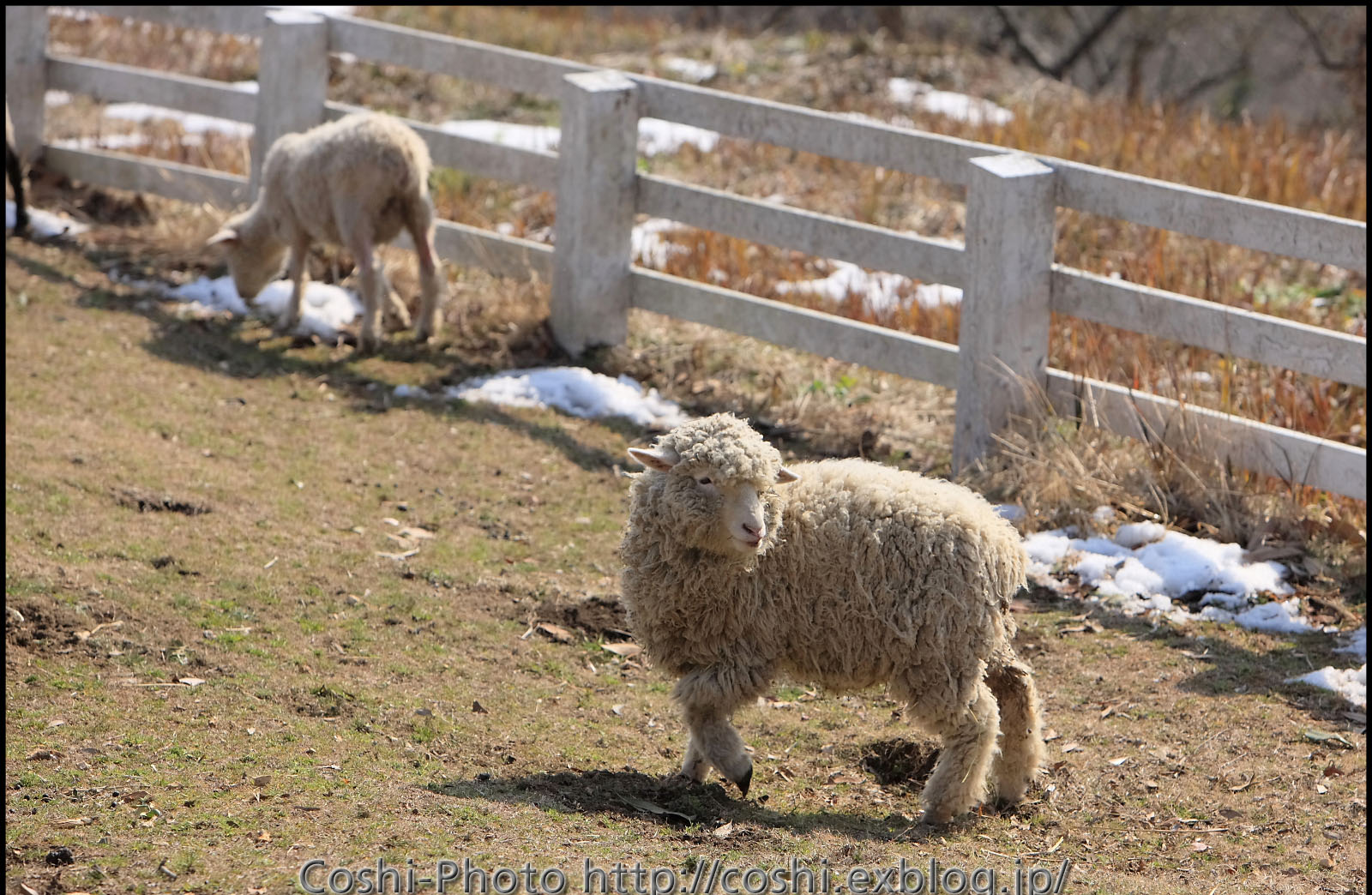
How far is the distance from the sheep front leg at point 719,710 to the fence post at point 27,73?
8.12 m

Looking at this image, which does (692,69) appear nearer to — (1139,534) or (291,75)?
(291,75)

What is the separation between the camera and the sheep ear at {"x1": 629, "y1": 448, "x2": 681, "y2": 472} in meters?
4.00

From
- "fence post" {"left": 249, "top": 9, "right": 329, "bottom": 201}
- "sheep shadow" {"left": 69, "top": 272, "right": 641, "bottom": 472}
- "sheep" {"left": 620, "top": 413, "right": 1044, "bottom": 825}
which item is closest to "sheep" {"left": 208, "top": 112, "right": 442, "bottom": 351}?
"sheep shadow" {"left": 69, "top": 272, "right": 641, "bottom": 472}

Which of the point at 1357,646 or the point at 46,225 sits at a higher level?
the point at 46,225

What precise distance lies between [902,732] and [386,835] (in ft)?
6.36

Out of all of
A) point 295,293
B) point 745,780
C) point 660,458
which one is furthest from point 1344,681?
point 295,293

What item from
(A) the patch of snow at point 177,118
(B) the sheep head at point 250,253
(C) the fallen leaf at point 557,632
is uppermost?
(A) the patch of snow at point 177,118

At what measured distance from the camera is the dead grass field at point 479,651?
366 centimetres

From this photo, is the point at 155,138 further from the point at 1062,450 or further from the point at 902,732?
the point at 902,732

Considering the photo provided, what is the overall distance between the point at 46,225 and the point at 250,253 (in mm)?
2180

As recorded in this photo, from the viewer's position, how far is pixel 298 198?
797 cm

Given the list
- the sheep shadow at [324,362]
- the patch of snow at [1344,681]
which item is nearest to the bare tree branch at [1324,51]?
the sheep shadow at [324,362]

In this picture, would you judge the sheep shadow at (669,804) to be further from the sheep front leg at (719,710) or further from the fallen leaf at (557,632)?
the fallen leaf at (557,632)

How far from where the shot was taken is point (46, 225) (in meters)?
9.72
